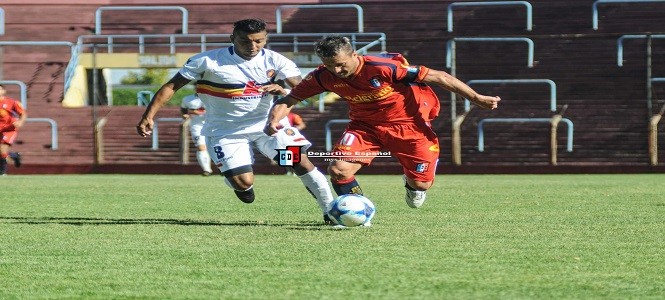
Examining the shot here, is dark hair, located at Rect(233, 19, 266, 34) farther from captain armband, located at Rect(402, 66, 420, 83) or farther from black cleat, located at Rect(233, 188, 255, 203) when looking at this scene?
black cleat, located at Rect(233, 188, 255, 203)

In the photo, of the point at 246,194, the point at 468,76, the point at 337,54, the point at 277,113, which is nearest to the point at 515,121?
the point at 468,76

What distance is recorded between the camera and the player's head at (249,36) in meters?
10.4

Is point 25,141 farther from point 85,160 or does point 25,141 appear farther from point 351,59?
point 351,59

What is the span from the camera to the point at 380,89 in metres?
9.96

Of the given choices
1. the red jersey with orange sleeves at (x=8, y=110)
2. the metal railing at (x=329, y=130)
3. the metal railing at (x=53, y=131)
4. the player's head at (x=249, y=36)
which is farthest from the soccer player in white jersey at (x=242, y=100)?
the metal railing at (x=53, y=131)

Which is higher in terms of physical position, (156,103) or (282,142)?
(156,103)

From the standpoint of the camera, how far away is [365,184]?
699 inches

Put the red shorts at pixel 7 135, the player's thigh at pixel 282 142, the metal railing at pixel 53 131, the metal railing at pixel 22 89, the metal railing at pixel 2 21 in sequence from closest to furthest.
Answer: the player's thigh at pixel 282 142
the red shorts at pixel 7 135
the metal railing at pixel 53 131
the metal railing at pixel 22 89
the metal railing at pixel 2 21

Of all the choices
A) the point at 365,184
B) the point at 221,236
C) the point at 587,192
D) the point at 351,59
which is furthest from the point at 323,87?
the point at 365,184

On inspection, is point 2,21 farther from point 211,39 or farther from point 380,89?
point 380,89

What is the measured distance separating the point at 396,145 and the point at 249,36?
1543 millimetres

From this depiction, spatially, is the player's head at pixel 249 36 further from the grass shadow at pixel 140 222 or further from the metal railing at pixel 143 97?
the metal railing at pixel 143 97

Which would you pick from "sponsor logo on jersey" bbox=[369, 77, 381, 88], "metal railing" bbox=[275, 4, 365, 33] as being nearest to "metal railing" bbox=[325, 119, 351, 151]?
"metal railing" bbox=[275, 4, 365, 33]

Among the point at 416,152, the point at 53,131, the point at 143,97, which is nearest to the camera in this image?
the point at 416,152
